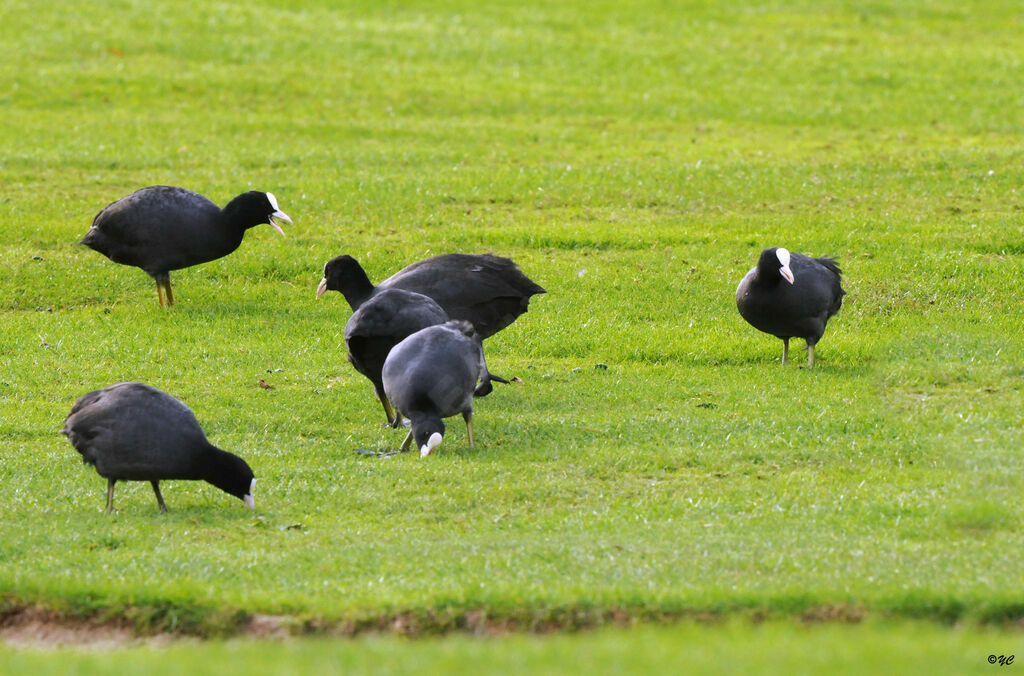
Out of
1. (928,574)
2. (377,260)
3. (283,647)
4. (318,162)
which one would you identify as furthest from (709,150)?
(283,647)

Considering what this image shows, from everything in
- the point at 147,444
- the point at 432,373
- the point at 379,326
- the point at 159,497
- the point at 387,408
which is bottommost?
the point at 387,408

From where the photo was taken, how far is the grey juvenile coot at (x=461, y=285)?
14.3 metres

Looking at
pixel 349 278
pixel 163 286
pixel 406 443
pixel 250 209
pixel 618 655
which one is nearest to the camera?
pixel 618 655

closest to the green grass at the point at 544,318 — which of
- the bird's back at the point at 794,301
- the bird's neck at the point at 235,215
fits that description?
the bird's back at the point at 794,301

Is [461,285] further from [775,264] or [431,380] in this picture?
[775,264]

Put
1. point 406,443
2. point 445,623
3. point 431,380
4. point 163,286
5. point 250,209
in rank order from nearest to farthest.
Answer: point 445,623 → point 431,380 → point 406,443 → point 250,209 → point 163,286

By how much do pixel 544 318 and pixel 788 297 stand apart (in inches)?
148

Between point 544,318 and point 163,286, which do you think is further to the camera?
point 163,286

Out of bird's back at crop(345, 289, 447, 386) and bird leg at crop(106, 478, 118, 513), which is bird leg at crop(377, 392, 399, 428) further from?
bird leg at crop(106, 478, 118, 513)

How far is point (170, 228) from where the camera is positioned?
17.3 m

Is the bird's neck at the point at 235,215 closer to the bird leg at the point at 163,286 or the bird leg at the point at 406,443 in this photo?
the bird leg at the point at 163,286

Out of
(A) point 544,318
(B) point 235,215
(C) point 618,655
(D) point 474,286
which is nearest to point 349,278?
(D) point 474,286

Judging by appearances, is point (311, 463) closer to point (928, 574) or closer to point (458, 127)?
point (928, 574)

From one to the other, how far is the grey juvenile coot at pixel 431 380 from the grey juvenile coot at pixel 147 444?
74.1 inches
